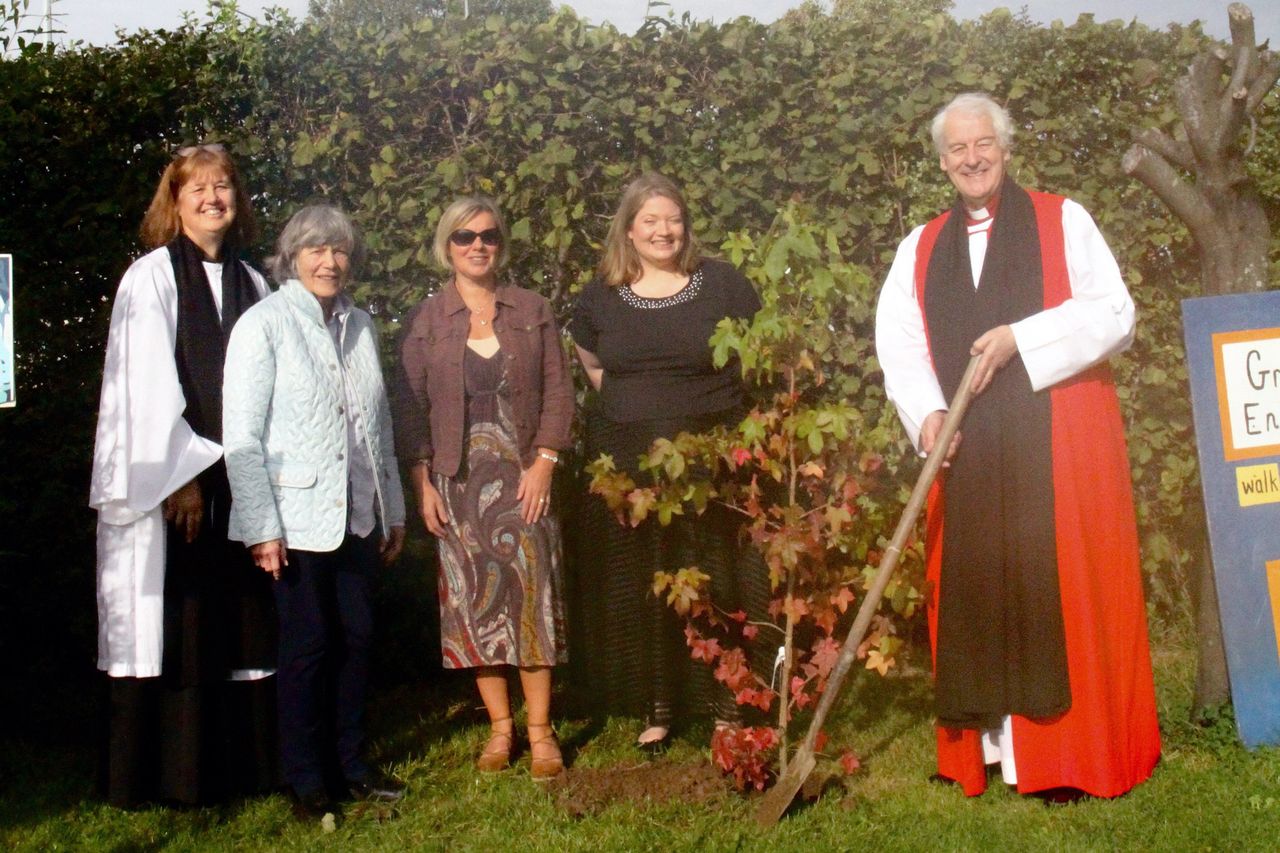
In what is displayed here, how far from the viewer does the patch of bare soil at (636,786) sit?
13.6 feet

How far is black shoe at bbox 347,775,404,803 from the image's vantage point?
4289 mm

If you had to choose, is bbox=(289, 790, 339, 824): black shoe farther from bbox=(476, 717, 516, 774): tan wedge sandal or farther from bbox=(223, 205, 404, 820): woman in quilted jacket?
bbox=(476, 717, 516, 774): tan wedge sandal

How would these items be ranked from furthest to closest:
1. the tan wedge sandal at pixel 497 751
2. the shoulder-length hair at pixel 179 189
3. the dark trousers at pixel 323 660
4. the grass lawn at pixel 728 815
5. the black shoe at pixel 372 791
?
the tan wedge sandal at pixel 497 751
the black shoe at pixel 372 791
the shoulder-length hair at pixel 179 189
the dark trousers at pixel 323 660
the grass lawn at pixel 728 815

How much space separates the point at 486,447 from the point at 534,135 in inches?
50.3

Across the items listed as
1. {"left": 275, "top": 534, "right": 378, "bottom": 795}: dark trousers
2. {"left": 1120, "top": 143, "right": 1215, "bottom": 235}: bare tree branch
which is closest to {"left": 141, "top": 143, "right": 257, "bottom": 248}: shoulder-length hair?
{"left": 275, "top": 534, "right": 378, "bottom": 795}: dark trousers

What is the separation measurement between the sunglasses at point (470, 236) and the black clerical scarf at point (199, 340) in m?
0.74

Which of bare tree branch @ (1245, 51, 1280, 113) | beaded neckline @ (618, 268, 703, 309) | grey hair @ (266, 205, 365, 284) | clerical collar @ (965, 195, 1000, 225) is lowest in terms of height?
beaded neckline @ (618, 268, 703, 309)

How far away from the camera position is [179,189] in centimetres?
422

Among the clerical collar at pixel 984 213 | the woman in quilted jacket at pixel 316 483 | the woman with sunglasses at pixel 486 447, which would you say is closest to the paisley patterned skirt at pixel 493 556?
the woman with sunglasses at pixel 486 447

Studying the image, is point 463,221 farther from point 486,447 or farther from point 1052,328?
point 1052,328

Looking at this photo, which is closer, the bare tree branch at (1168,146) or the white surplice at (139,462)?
the white surplice at (139,462)

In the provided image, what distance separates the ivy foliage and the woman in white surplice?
0.85 metres

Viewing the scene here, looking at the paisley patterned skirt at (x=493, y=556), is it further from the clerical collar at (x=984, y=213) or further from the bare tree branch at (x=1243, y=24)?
the bare tree branch at (x=1243, y=24)

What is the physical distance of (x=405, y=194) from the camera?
5039 millimetres
